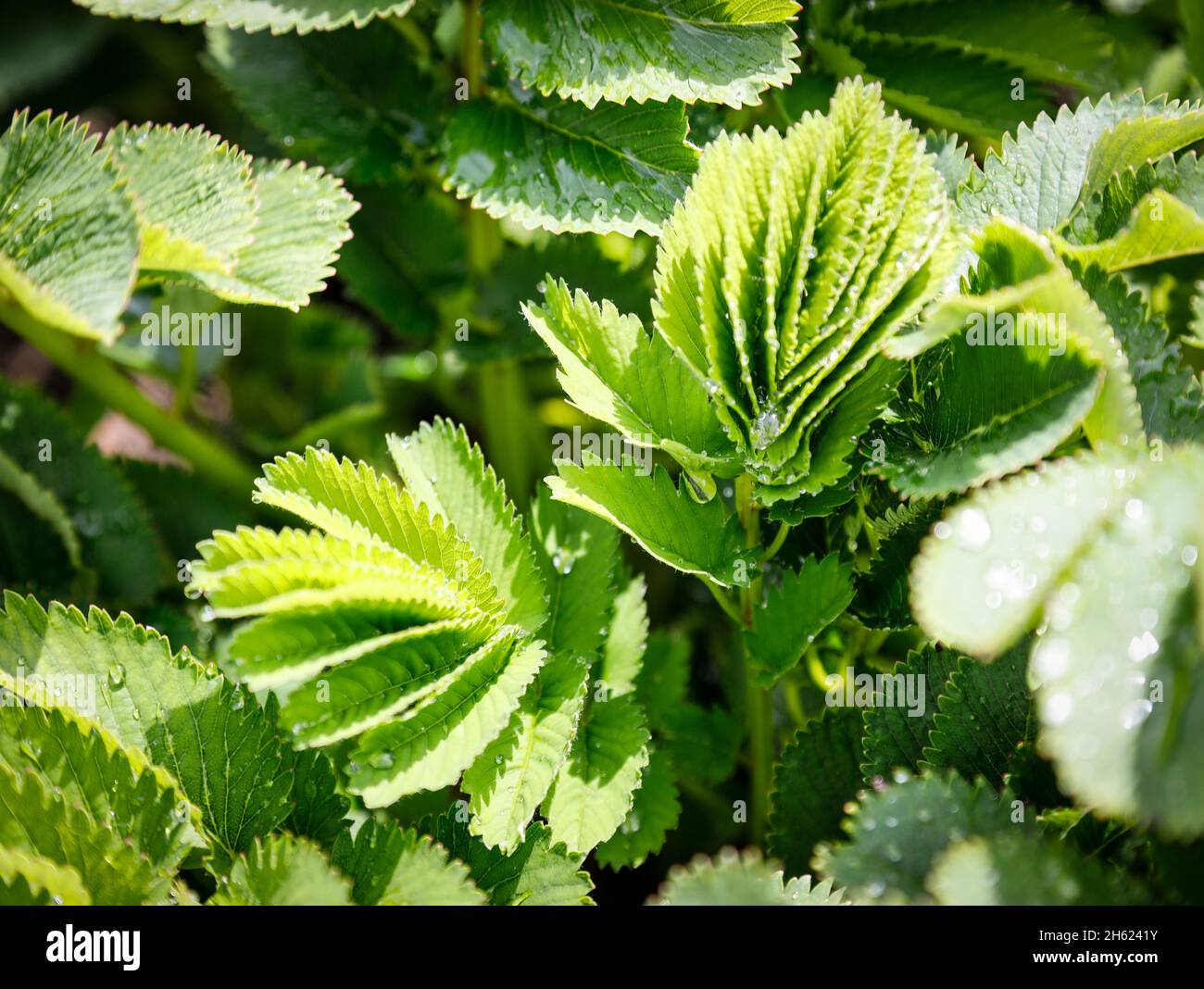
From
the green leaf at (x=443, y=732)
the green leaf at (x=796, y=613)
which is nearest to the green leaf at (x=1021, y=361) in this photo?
the green leaf at (x=796, y=613)

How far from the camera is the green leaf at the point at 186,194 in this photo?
0.83 m

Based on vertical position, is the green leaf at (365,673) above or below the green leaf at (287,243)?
below

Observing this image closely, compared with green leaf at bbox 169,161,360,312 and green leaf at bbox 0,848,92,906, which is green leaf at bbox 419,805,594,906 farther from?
green leaf at bbox 169,161,360,312

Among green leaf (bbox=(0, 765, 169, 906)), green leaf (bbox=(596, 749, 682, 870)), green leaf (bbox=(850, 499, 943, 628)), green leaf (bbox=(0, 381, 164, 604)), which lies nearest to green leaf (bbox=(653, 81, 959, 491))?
green leaf (bbox=(850, 499, 943, 628))

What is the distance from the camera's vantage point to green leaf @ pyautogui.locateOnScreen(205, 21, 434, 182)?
114 cm

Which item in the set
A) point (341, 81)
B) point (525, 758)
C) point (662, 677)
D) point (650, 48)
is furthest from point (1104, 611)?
point (341, 81)

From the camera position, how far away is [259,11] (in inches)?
36.4

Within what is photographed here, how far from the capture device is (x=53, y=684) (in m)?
0.79

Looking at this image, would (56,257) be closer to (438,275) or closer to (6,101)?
(438,275)

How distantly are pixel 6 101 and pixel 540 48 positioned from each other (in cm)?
113

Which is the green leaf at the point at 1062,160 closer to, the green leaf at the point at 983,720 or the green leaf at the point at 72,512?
the green leaf at the point at 983,720

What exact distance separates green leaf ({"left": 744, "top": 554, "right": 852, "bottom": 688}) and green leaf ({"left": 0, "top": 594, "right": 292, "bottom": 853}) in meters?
0.40

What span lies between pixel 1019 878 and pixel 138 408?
113 centimetres
